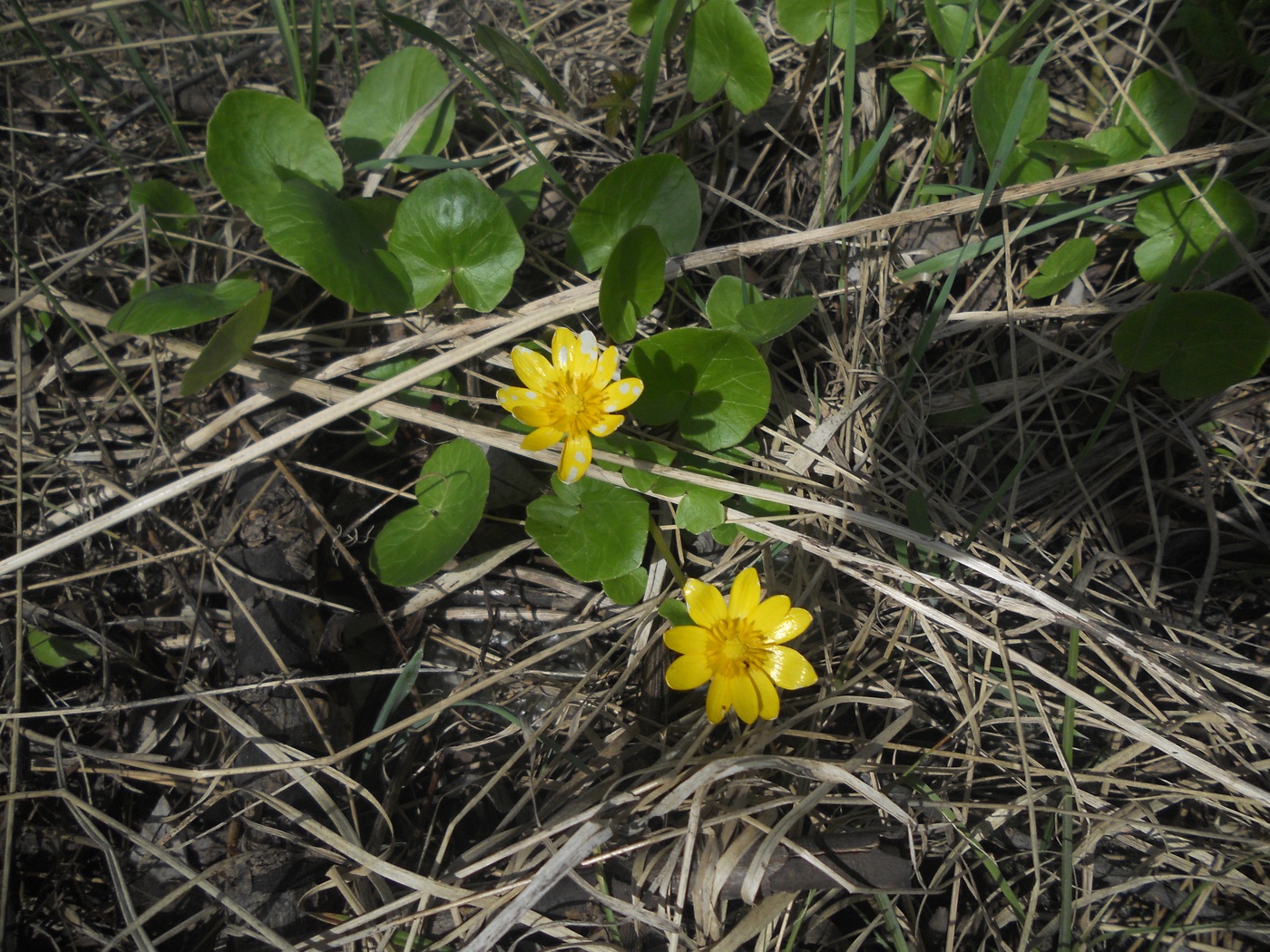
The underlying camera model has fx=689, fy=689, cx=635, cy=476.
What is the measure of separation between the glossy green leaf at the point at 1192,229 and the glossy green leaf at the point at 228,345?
2044 millimetres

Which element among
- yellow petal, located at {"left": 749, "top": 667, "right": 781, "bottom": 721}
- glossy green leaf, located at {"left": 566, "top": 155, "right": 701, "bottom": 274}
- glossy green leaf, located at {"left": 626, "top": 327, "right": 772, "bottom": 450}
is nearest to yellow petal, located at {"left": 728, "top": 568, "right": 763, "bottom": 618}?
yellow petal, located at {"left": 749, "top": 667, "right": 781, "bottom": 721}

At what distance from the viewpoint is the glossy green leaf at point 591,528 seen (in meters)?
1.51

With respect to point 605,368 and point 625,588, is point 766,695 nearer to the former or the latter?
point 625,588

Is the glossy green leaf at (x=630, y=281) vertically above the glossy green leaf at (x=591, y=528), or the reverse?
the glossy green leaf at (x=630, y=281)

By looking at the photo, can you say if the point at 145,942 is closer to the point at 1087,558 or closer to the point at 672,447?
the point at 672,447

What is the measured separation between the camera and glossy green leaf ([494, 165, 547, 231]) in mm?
1726

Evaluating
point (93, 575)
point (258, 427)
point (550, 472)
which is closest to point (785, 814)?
point (550, 472)

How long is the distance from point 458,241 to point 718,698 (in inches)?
→ 45.5

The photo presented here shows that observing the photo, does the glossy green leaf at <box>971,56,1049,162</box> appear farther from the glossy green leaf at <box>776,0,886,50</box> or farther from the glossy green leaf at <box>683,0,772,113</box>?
the glossy green leaf at <box>683,0,772,113</box>

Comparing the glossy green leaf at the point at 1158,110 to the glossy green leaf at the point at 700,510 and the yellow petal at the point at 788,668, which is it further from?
the yellow petal at the point at 788,668

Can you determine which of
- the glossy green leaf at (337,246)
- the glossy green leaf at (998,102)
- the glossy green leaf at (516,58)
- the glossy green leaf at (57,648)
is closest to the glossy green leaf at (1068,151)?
the glossy green leaf at (998,102)

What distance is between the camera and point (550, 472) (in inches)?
69.2

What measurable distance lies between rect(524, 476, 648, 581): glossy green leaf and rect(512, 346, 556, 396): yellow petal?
0.24 m

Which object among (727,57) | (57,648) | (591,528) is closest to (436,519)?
(591,528)
